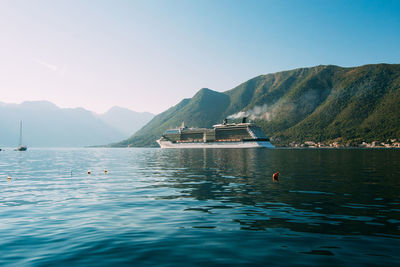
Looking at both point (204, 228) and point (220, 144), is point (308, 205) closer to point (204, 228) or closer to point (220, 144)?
point (204, 228)

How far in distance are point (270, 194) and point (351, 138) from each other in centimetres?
18572

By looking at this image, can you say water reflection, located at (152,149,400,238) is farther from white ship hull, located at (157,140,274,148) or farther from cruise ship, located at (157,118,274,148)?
cruise ship, located at (157,118,274,148)

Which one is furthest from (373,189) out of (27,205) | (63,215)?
(27,205)

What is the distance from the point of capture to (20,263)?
27.4 feet

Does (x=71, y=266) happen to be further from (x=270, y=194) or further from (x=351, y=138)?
(x=351, y=138)

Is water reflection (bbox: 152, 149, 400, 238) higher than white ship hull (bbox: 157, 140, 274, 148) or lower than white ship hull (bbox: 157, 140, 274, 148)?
lower

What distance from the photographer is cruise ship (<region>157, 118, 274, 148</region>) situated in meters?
157

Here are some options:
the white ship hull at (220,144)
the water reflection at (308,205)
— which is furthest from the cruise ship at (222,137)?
the water reflection at (308,205)

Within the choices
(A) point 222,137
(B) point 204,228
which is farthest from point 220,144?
(B) point 204,228

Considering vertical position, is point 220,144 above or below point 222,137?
below

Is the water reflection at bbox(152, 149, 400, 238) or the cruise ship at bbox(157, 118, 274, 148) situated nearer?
the water reflection at bbox(152, 149, 400, 238)

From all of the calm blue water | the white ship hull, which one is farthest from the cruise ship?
the calm blue water

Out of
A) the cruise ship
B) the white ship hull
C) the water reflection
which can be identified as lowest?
the water reflection

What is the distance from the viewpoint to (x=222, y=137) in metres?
177
